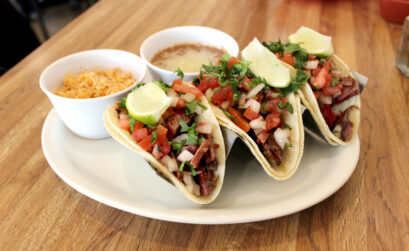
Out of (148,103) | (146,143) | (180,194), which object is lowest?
(180,194)

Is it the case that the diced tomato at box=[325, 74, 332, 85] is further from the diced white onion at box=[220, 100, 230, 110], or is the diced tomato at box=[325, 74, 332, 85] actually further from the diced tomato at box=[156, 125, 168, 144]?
the diced tomato at box=[156, 125, 168, 144]

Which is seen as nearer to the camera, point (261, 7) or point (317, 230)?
point (317, 230)

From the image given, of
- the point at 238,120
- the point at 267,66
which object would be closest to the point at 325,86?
the point at 267,66

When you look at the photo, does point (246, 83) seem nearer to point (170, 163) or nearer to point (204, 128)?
point (204, 128)

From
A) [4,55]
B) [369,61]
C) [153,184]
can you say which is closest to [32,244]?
[153,184]

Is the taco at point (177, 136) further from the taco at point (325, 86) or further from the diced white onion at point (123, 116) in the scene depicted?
the taco at point (325, 86)

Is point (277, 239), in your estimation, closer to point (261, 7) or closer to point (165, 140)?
point (165, 140)
